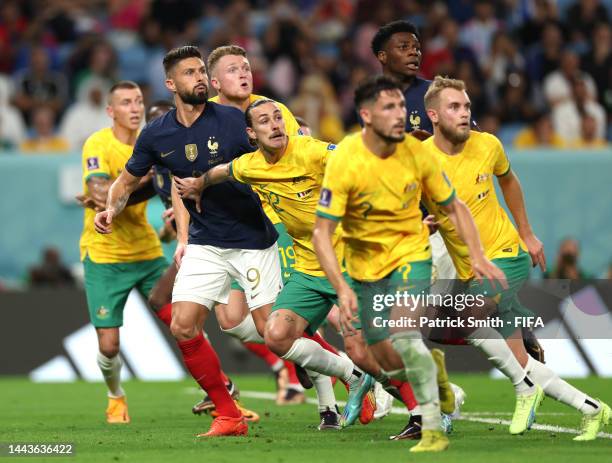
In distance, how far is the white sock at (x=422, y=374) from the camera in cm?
783

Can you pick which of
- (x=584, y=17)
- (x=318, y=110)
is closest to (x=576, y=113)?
(x=584, y=17)

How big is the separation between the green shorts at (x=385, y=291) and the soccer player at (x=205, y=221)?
5.26ft

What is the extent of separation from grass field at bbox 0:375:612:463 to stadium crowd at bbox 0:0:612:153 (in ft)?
16.2

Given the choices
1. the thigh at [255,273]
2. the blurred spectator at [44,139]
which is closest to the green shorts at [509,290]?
the thigh at [255,273]

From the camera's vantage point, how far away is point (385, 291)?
807 cm

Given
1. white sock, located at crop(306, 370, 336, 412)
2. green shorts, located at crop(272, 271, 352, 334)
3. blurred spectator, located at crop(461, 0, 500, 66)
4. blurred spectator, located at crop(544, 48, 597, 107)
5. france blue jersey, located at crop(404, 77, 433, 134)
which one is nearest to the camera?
green shorts, located at crop(272, 271, 352, 334)

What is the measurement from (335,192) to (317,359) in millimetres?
1849

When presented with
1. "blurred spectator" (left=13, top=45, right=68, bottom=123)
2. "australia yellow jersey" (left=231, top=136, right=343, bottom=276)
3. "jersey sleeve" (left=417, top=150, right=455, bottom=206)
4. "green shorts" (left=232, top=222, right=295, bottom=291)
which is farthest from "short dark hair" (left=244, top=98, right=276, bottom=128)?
"blurred spectator" (left=13, top=45, right=68, bottom=123)

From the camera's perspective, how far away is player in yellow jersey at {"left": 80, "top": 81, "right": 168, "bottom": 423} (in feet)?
36.1

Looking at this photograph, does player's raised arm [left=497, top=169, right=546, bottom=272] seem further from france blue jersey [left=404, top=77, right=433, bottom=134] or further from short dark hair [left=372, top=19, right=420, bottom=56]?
short dark hair [left=372, top=19, right=420, bottom=56]

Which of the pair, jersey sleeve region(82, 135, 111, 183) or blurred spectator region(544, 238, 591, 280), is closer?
jersey sleeve region(82, 135, 111, 183)

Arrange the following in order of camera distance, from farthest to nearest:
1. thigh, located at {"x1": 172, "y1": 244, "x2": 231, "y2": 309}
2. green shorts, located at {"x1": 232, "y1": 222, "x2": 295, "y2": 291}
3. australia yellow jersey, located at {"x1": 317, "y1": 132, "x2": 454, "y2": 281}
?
1. green shorts, located at {"x1": 232, "y1": 222, "x2": 295, "y2": 291}
2. thigh, located at {"x1": 172, "y1": 244, "x2": 231, "y2": 309}
3. australia yellow jersey, located at {"x1": 317, "y1": 132, "x2": 454, "y2": 281}

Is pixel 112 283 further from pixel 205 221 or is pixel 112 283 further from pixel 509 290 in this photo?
pixel 509 290

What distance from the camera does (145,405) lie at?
487 inches
